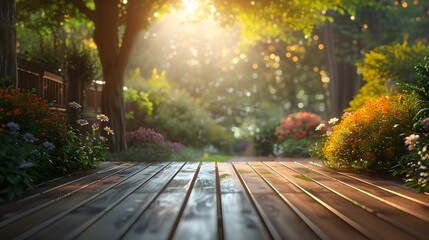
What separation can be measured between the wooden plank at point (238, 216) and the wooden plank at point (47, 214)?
1298 millimetres

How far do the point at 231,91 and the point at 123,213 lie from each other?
3387 centimetres

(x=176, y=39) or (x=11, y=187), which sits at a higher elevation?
(x=176, y=39)

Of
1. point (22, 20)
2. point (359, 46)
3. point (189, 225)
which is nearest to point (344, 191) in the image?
→ point (189, 225)

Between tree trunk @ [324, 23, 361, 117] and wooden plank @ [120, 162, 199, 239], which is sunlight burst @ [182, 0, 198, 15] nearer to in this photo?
tree trunk @ [324, 23, 361, 117]

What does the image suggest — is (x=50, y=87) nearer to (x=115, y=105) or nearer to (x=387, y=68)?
(x=115, y=105)

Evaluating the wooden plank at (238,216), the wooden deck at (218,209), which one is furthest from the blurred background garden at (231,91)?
the wooden plank at (238,216)

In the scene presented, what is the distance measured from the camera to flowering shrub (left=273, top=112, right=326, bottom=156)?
16.6 m

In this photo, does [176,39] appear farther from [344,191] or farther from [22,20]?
[344,191]

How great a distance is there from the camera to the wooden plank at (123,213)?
311cm

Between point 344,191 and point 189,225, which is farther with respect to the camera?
point 344,191

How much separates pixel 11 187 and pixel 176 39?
35049mm

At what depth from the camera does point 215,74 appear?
3791 centimetres

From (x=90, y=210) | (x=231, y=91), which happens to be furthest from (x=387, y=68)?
(x=231, y=91)

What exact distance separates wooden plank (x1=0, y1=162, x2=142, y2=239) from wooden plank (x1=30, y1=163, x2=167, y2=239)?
0.08 m
